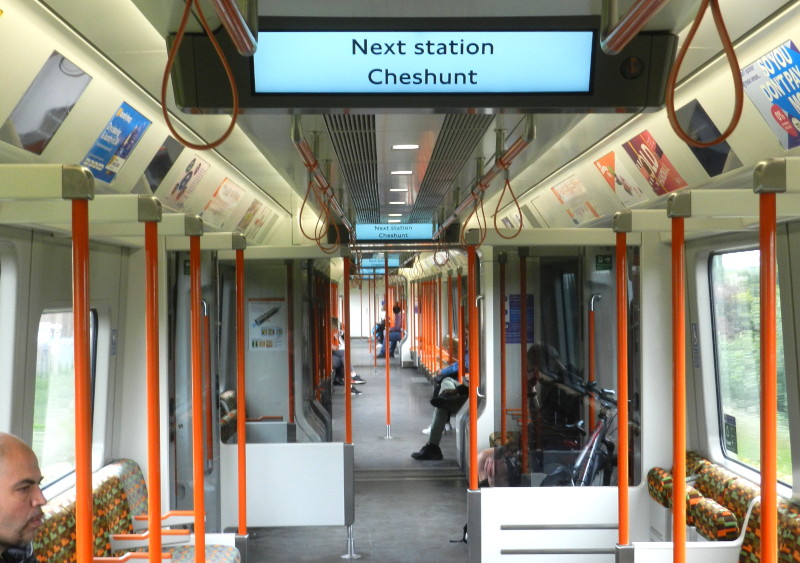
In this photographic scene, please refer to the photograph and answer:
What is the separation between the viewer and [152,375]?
2.74 meters

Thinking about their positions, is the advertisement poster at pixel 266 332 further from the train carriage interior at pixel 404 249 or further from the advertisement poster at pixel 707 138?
the advertisement poster at pixel 707 138

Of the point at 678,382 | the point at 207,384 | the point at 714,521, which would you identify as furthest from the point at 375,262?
the point at 678,382

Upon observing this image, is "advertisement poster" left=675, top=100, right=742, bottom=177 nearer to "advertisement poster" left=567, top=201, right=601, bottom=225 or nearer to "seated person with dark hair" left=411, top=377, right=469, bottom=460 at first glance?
"advertisement poster" left=567, top=201, right=601, bottom=225

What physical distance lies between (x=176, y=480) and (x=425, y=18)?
13.5ft

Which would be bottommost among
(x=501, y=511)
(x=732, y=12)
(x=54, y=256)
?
(x=501, y=511)

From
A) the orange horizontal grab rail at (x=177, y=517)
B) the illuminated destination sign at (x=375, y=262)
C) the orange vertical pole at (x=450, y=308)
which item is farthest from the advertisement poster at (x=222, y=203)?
the illuminated destination sign at (x=375, y=262)

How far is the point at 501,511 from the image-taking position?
16.6ft

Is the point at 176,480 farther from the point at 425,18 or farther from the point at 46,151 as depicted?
the point at 425,18

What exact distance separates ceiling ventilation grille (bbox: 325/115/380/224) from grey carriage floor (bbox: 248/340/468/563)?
2.97 m

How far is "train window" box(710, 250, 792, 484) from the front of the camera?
16.1 feet

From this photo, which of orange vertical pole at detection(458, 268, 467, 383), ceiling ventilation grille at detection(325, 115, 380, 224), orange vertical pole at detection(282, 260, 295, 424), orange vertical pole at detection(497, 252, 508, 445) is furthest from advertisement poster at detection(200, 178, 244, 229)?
orange vertical pole at detection(458, 268, 467, 383)

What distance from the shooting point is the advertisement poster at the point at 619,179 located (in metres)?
5.38

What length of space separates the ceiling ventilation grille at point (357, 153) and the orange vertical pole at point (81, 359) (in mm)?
1961

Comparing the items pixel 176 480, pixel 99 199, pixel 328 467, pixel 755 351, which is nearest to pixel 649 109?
pixel 99 199
